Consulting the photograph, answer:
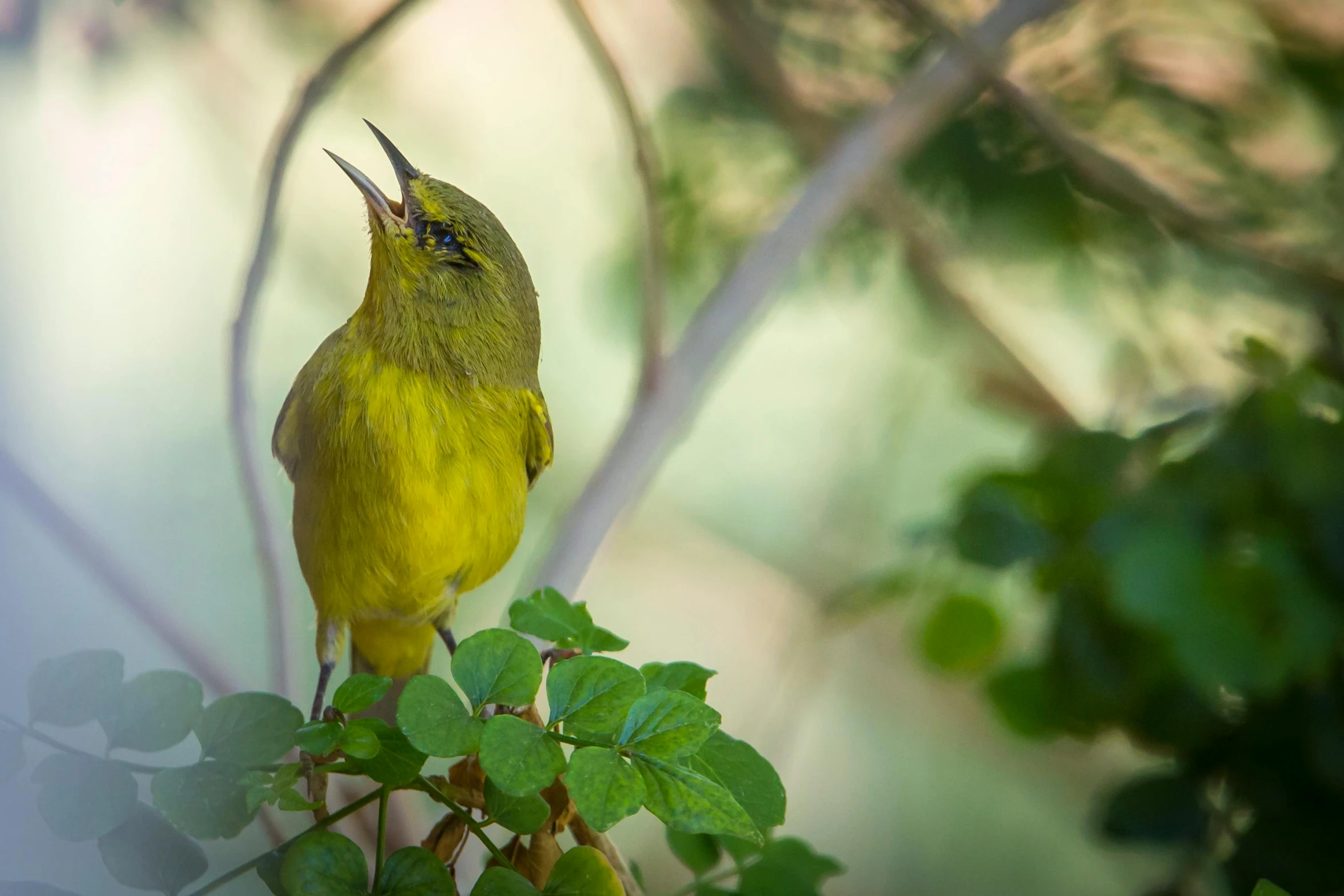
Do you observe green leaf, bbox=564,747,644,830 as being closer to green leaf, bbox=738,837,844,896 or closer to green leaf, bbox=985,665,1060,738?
green leaf, bbox=738,837,844,896

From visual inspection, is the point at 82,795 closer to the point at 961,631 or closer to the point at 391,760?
the point at 391,760

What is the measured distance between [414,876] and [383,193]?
0.87ft

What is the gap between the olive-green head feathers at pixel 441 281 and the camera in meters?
0.43

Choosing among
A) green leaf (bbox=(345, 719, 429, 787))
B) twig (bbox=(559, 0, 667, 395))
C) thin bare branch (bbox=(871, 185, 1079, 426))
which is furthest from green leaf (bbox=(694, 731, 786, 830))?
thin bare branch (bbox=(871, 185, 1079, 426))

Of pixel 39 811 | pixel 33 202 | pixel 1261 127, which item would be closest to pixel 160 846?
pixel 39 811

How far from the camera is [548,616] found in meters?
0.43

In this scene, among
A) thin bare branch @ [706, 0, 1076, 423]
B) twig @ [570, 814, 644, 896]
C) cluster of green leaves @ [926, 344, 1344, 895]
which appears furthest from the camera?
thin bare branch @ [706, 0, 1076, 423]

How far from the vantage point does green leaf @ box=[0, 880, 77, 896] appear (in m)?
0.35

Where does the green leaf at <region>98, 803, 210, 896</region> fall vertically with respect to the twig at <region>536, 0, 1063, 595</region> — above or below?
below

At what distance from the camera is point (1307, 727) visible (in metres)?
0.73

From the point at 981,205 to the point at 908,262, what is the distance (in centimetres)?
13

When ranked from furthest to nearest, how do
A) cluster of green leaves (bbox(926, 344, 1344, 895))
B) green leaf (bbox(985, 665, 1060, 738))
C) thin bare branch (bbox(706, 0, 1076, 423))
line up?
thin bare branch (bbox(706, 0, 1076, 423))
green leaf (bbox(985, 665, 1060, 738))
cluster of green leaves (bbox(926, 344, 1344, 895))

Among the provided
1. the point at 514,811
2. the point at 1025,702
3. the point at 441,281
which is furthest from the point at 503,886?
the point at 1025,702

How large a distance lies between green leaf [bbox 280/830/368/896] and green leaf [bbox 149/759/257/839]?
0.02 metres
